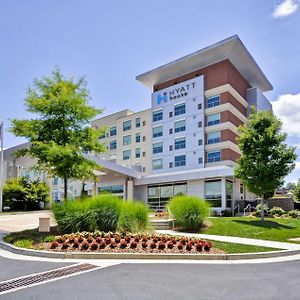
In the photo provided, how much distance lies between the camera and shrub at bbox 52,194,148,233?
50.8ft

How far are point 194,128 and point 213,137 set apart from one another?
3.02 m

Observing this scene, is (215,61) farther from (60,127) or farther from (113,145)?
(60,127)

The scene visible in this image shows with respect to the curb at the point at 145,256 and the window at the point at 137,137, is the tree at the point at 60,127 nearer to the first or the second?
the curb at the point at 145,256

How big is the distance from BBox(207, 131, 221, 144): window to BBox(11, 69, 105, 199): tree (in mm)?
29327

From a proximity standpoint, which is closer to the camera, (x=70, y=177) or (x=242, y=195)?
(x=70, y=177)

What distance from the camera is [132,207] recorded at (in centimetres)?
1644

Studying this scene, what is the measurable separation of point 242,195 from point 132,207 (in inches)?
1191

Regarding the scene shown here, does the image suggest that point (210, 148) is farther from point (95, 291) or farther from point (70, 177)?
point (95, 291)

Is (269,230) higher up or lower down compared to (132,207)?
lower down

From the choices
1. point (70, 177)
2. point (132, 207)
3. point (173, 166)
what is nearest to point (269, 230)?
point (132, 207)

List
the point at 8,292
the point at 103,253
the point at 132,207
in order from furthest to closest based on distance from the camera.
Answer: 1. the point at 132,207
2. the point at 103,253
3. the point at 8,292

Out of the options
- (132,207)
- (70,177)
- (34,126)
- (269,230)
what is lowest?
(269,230)

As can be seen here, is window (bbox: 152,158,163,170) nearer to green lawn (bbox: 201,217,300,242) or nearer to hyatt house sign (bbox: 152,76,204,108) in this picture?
hyatt house sign (bbox: 152,76,204,108)

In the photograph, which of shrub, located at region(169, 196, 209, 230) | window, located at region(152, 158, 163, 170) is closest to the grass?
shrub, located at region(169, 196, 209, 230)
